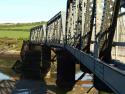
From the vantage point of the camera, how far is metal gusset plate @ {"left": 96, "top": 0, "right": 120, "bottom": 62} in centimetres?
1150

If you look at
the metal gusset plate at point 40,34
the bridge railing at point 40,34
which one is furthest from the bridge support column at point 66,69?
the metal gusset plate at point 40,34

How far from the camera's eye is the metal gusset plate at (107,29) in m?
11.5

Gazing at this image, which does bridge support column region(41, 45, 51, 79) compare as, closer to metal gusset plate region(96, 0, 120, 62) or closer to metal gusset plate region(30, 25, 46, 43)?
metal gusset plate region(30, 25, 46, 43)

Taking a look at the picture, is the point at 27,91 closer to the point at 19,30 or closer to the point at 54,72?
the point at 54,72

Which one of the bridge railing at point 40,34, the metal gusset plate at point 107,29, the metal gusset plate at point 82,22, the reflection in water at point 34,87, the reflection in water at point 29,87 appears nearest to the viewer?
the metal gusset plate at point 107,29

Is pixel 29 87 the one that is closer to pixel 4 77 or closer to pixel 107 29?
pixel 4 77

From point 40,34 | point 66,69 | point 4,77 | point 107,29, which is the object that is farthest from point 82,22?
point 40,34

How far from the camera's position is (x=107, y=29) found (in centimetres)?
1227

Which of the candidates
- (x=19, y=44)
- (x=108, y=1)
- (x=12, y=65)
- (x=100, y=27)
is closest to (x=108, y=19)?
(x=108, y=1)

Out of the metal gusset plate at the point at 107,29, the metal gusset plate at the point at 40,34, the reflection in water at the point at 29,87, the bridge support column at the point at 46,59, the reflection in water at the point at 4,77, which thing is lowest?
the reflection in water at the point at 4,77

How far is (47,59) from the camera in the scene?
58.5 meters

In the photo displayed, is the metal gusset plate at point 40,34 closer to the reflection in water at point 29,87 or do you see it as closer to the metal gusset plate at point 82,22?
the reflection in water at point 29,87

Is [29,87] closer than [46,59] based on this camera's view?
Yes

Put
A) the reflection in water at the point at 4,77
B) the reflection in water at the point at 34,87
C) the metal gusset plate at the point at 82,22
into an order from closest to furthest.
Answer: the metal gusset plate at the point at 82,22 → the reflection in water at the point at 34,87 → the reflection in water at the point at 4,77
